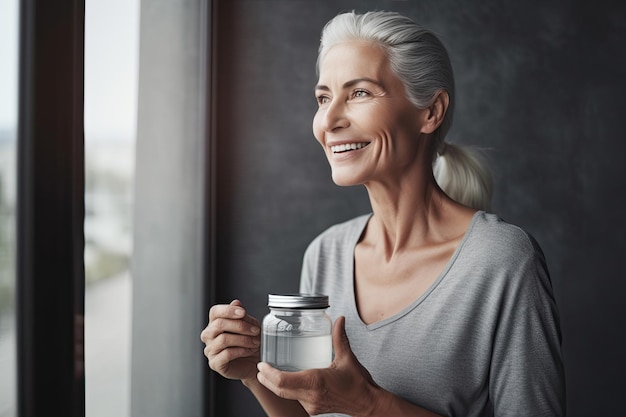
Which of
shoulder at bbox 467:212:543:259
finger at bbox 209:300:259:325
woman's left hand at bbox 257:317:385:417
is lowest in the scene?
woman's left hand at bbox 257:317:385:417

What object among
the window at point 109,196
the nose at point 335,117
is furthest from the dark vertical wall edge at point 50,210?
the nose at point 335,117

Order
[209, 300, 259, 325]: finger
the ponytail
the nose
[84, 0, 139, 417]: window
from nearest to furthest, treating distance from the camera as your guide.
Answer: [209, 300, 259, 325]: finger, [84, 0, 139, 417]: window, the nose, the ponytail

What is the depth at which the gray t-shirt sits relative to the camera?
3.30 ft

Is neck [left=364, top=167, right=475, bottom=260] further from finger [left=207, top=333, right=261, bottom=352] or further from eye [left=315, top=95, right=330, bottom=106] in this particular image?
finger [left=207, top=333, right=261, bottom=352]

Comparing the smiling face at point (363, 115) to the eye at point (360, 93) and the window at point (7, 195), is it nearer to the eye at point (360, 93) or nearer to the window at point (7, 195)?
the eye at point (360, 93)

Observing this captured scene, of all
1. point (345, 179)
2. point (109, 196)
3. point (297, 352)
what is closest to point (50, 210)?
point (109, 196)

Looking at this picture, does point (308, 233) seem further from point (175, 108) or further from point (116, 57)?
point (116, 57)

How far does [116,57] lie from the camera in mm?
1153

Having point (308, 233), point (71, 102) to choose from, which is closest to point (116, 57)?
point (71, 102)

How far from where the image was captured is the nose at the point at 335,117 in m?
1.16

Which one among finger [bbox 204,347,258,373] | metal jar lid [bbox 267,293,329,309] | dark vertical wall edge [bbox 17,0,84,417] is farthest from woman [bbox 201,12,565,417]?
dark vertical wall edge [bbox 17,0,84,417]

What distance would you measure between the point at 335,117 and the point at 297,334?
47cm

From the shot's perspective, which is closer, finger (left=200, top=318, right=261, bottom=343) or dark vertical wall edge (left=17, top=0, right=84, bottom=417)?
dark vertical wall edge (left=17, top=0, right=84, bottom=417)

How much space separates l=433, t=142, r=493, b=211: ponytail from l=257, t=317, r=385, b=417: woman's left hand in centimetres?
59
